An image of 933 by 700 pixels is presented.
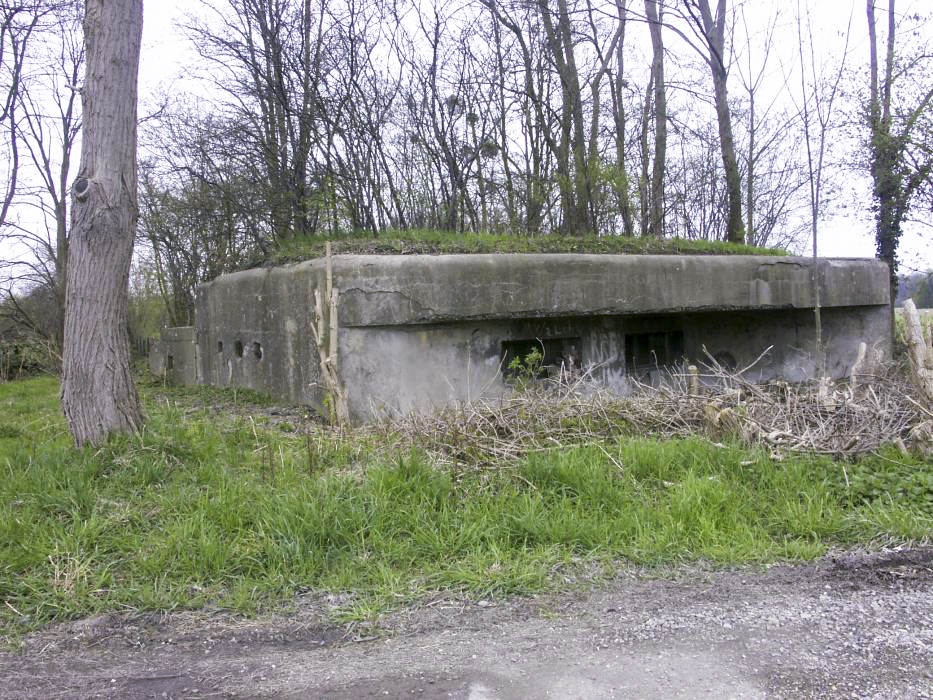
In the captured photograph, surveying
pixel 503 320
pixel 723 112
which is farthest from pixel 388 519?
pixel 723 112

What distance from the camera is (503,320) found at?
21.9 ft

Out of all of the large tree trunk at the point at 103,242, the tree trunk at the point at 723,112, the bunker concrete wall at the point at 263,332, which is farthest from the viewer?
the tree trunk at the point at 723,112

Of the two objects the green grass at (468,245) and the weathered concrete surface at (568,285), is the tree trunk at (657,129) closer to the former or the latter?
the green grass at (468,245)

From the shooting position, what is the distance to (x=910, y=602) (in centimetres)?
266

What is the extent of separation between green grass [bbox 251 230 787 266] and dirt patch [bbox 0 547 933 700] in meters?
4.44

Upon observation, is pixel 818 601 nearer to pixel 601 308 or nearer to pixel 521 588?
pixel 521 588

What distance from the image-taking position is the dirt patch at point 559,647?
7.09ft

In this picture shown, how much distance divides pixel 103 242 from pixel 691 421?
4017 millimetres

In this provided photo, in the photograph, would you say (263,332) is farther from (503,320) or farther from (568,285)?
(568,285)

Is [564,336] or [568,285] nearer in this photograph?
[568,285]

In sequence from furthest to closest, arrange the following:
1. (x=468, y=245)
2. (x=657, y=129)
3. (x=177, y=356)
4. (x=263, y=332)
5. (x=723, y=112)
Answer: (x=657, y=129) < (x=723, y=112) < (x=177, y=356) < (x=263, y=332) < (x=468, y=245)

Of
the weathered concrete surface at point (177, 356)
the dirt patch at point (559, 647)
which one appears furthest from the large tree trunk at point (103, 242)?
the weathered concrete surface at point (177, 356)

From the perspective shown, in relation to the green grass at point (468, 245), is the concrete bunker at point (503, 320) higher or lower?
lower

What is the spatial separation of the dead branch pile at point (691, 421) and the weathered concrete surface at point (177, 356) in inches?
229
